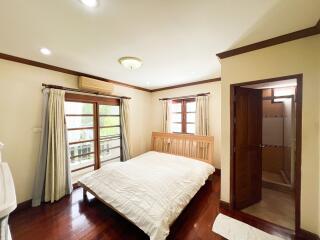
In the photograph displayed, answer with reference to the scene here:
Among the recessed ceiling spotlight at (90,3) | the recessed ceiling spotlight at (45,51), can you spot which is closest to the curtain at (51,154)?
the recessed ceiling spotlight at (45,51)

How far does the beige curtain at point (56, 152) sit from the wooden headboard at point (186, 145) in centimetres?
242

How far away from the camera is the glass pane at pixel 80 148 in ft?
10.4

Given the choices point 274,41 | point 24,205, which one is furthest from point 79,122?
point 274,41

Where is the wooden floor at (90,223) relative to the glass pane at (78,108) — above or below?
below

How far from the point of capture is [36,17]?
1.44 metres

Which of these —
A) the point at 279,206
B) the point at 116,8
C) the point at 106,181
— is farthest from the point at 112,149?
the point at 279,206

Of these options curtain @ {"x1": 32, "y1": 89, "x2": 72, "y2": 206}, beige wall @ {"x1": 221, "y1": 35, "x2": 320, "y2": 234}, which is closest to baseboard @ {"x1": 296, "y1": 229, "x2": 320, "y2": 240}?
beige wall @ {"x1": 221, "y1": 35, "x2": 320, "y2": 234}

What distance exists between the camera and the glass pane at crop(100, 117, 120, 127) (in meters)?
3.73

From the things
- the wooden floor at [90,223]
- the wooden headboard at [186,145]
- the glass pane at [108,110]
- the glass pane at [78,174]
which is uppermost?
the glass pane at [108,110]

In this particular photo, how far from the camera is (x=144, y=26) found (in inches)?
62.6

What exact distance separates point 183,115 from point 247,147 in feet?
7.08

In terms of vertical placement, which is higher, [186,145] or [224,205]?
[186,145]

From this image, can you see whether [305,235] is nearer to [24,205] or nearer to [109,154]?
[109,154]

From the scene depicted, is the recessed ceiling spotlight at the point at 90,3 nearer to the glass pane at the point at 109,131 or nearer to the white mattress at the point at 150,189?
the white mattress at the point at 150,189
